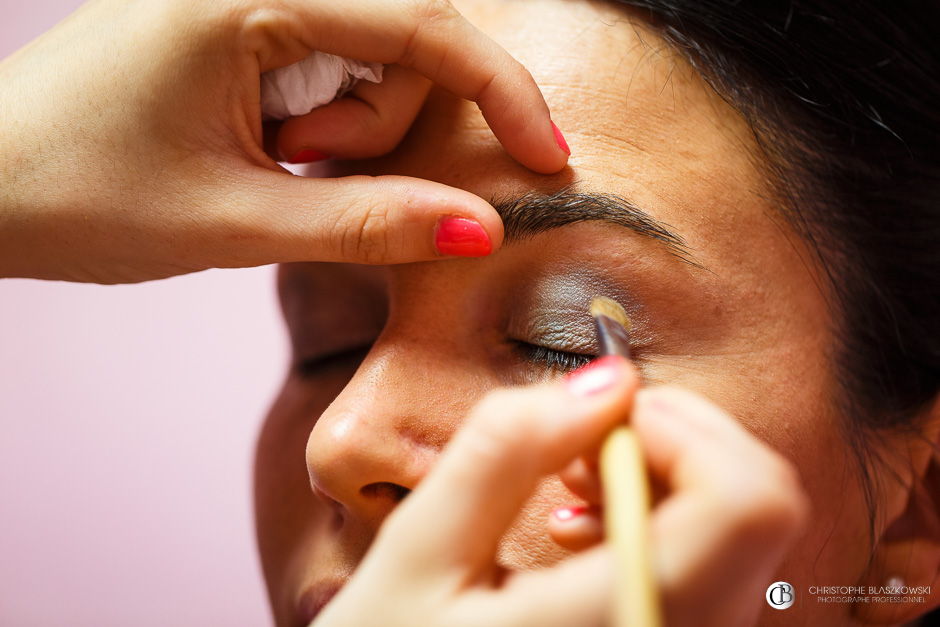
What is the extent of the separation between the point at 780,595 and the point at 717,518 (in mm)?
443

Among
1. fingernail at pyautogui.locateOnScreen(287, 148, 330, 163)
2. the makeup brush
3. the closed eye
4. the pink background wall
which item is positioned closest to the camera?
the makeup brush

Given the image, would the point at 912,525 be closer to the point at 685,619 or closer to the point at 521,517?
the point at 521,517

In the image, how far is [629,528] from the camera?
376 millimetres

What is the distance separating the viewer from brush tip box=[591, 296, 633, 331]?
2.11 ft

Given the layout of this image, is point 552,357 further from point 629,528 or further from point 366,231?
point 629,528

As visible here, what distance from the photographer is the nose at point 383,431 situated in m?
0.65

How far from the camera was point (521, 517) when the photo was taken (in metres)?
0.67

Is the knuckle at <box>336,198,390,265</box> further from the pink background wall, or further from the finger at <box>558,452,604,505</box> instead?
the pink background wall

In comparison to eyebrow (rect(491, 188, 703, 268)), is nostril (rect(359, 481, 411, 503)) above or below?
below

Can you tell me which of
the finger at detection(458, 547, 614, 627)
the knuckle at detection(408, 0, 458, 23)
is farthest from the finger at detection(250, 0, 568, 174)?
the finger at detection(458, 547, 614, 627)

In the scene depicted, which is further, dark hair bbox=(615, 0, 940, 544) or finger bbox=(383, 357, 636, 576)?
dark hair bbox=(615, 0, 940, 544)

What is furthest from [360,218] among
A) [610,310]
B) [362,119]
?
[610,310]

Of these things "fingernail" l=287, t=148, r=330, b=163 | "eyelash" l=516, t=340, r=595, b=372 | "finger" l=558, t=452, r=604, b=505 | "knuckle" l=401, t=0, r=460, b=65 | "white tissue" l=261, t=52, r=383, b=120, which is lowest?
"eyelash" l=516, t=340, r=595, b=372

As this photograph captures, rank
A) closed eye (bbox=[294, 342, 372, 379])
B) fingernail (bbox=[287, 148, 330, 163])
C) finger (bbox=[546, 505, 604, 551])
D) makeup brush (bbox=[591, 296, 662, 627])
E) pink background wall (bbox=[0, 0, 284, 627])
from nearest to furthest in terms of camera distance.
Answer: makeup brush (bbox=[591, 296, 662, 627]), finger (bbox=[546, 505, 604, 551]), fingernail (bbox=[287, 148, 330, 163]), closed eye (bbox=[294, 342, 372, 379]), pink background wall (bbox=[0, 0, 284, 627])
